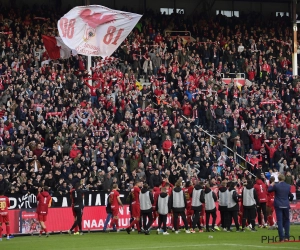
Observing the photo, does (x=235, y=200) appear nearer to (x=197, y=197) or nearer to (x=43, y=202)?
(x=197, y=197)

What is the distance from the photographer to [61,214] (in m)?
33.1

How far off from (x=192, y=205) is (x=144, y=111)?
11.0 m

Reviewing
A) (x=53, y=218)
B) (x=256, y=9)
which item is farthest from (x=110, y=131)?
(x=256, y=9)

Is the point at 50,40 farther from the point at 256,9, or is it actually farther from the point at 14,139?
the point at 256,9

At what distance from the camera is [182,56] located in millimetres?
48594

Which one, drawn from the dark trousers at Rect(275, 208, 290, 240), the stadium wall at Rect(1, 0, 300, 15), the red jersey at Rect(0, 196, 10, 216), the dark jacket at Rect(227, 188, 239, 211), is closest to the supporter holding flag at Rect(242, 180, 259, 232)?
the dark jacket at Rect(227, 188, 239, 211)

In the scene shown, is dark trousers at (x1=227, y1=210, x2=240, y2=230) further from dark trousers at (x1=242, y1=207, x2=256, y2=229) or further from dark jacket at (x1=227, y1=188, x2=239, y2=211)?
dark trousers at (x1=242, y1=207, x2=256, y2=229)

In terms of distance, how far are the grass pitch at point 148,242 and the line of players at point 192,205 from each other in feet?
1.71

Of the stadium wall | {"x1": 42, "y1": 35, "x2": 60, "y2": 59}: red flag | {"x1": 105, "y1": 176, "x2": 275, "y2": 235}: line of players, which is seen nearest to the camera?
{"x1": 105, "y1": 176, "x2": 275, "y2": 235}: line of players

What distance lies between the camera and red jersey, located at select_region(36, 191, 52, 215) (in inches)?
1231

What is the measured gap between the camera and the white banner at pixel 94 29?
43250mm

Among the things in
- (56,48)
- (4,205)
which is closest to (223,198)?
(4,205)

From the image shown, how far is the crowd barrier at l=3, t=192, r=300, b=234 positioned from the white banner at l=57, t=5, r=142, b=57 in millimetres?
10570

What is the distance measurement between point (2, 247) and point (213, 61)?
82.8ft
